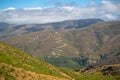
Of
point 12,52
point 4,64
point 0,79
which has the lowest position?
point 0,79

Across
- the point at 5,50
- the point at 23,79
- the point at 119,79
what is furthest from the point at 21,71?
the point at 119,79

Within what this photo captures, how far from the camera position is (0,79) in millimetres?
60062

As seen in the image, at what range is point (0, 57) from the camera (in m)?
73.0

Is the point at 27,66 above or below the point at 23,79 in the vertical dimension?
above

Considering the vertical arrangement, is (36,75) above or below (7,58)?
below

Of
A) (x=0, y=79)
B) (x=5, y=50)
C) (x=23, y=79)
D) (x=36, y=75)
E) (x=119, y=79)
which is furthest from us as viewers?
(x=119, y=79)

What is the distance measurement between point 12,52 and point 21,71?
18.4 metres

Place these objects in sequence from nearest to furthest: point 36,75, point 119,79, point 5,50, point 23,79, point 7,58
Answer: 1. point 23,79
2. point 36,75
3. point 7,58
4. point 5,50
5. point 119,79

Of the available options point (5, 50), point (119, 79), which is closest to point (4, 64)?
point (5, 50)

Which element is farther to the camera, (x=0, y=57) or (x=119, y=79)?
(x=119, y=79)

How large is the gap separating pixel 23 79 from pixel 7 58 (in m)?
12.7

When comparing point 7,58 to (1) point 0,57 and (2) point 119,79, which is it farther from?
(2) point 119,79

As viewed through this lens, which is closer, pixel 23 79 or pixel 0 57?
pixel 23 79

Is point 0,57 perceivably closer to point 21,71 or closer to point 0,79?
point 21,71
